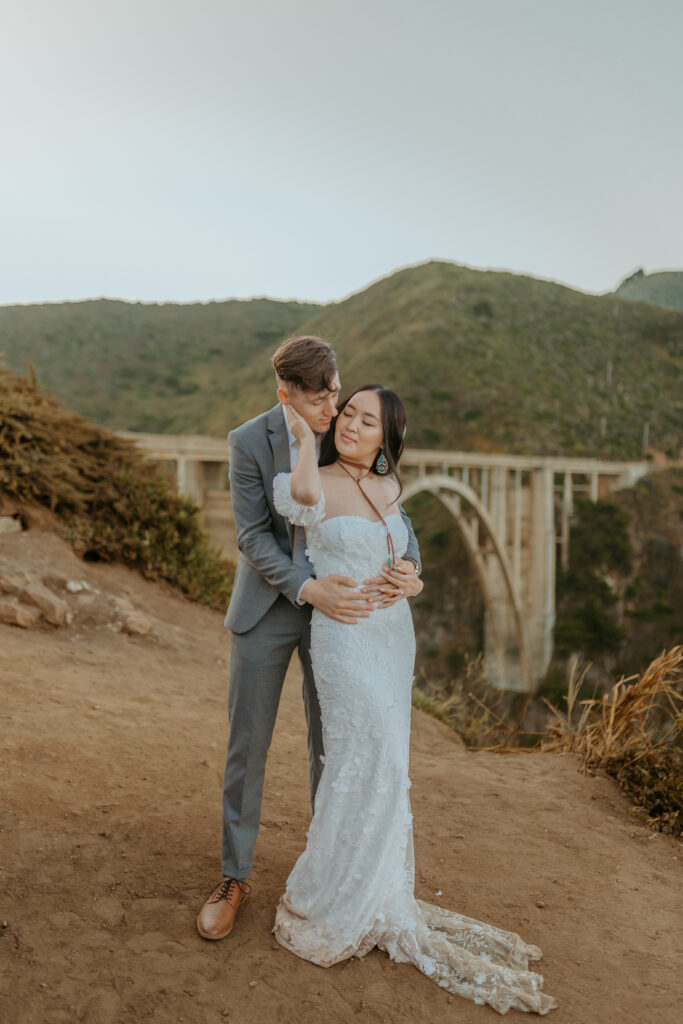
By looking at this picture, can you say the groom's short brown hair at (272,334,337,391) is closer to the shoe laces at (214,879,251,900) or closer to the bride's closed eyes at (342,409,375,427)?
the bride's closed eyes at (342,409,375,427)

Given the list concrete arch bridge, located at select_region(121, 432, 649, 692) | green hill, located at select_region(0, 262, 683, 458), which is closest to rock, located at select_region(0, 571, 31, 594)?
concrete arch bridge, located at select_region(121, 432, 649, 692)

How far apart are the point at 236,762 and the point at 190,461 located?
27.4ft

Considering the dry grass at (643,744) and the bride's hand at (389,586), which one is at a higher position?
the bride's hand at (389,586)

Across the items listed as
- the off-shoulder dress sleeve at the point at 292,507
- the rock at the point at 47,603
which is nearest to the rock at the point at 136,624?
the rock at the point at 47,603

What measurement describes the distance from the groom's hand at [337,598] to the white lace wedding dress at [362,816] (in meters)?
0.05

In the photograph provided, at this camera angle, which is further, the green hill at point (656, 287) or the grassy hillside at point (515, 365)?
the green hill at point (656, 287)

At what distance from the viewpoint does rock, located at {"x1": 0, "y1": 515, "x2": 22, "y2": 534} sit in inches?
274

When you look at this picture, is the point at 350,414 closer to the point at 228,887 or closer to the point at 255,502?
the point at 255,502

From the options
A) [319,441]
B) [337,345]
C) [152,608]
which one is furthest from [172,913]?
[337,345]

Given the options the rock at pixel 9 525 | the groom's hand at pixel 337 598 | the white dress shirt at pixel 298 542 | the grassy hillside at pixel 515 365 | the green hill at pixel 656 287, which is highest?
the green hill at pixel 656 287

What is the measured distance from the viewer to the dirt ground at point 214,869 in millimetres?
2195

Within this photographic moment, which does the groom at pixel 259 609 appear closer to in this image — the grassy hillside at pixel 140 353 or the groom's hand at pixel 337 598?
the groom's hand at pixel 337 598

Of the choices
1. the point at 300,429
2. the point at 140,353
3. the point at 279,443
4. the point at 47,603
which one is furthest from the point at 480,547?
the point at 140,353

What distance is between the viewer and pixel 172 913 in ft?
8.34
